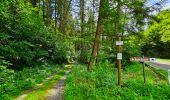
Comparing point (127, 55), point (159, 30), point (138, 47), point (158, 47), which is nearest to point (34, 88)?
point (127, 55)

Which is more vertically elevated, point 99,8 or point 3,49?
point 99,8

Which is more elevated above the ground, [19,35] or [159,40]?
[159,40]

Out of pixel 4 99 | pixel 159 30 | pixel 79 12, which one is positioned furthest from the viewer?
pixel 159 30

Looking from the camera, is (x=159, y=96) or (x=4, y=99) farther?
(x=159, y=96)

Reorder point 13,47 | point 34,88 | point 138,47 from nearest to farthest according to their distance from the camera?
point 34,88 < point 13,47 < point 138,47

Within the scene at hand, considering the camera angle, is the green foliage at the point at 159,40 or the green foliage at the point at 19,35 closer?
the green foliage at the point at 19,35

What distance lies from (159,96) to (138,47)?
18.0m

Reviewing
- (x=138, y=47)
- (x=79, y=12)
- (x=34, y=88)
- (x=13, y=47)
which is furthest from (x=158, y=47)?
(x=34, y=88)

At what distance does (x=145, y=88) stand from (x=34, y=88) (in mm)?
4962

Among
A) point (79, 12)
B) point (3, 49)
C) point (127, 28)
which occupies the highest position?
point (79, 12)

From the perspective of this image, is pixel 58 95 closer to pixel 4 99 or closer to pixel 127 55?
pixel 4 99

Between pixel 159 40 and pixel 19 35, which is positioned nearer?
pixel 19 35

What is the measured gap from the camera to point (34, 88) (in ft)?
45.6

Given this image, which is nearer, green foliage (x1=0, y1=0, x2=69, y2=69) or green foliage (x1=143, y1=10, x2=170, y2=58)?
green foliage (x1=0, y1=0, x2=69, y2=69)
